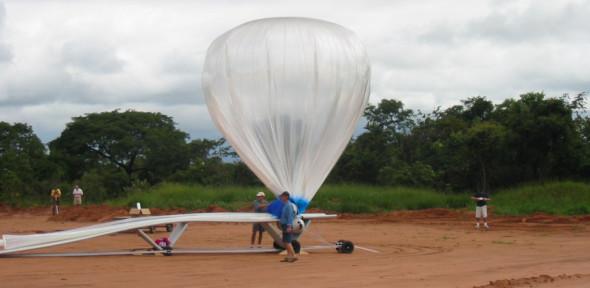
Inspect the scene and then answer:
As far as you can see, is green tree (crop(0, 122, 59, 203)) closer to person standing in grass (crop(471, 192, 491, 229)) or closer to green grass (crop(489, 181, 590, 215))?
green grass (crop(489, 181, 590, 215))

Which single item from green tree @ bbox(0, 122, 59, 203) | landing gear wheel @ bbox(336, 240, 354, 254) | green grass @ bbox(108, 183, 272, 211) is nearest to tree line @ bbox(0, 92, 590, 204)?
green tree @ bbox(0, 122, 59, 203)

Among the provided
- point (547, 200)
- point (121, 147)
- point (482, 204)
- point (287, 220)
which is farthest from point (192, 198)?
point (287, 220)

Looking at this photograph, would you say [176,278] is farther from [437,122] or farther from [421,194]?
[437,122]

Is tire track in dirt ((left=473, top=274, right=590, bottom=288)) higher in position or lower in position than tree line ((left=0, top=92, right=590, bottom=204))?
lower

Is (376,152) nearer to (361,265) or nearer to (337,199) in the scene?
(337,199)

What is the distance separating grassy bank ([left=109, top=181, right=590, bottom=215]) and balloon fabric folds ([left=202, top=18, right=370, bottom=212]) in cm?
1406

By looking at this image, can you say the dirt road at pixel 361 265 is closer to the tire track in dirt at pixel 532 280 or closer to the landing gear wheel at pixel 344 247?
the tire track in dirt at pixel 532 280

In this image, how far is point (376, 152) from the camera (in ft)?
133

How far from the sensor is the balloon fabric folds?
14477 mm

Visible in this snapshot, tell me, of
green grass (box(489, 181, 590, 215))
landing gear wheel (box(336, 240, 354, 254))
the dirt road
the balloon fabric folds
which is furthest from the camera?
green grass (box(489, 181, 590, 215))

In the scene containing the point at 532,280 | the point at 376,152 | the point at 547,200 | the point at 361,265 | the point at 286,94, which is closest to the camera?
the point at 532,280

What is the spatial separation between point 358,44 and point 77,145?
38.2 metres

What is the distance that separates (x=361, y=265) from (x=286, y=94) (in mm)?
3270

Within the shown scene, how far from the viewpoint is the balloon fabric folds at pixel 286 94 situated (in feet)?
47.5
